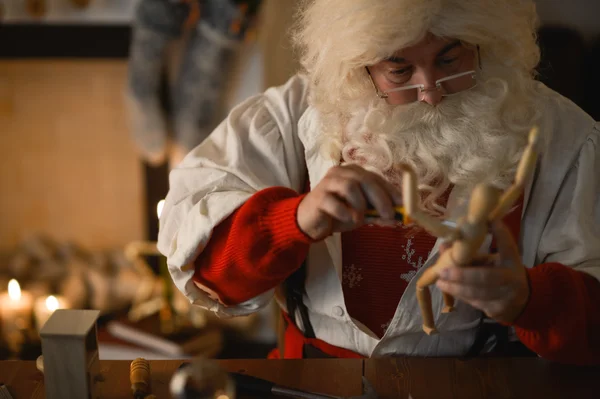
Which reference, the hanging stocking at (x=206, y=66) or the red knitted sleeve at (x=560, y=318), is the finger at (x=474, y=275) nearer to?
the red knitted sleeve at (x=560, y=318)

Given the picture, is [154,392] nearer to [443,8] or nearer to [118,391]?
[118,391]

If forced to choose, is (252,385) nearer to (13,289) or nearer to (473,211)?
(473,211)

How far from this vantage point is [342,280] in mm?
1098

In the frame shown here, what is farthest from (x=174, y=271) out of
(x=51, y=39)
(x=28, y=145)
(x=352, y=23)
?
(x=28, y=145)

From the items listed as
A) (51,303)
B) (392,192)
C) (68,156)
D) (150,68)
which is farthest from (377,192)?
(68,156)

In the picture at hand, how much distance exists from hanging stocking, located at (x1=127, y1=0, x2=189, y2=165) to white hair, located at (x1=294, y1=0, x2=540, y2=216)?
2.94 ft

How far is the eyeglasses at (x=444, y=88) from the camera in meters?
0.96

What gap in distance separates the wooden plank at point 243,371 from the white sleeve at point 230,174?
157 mm

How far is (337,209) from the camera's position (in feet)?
2.67

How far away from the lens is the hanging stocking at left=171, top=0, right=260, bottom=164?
1791mm

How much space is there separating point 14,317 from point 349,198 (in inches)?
A: 63.3

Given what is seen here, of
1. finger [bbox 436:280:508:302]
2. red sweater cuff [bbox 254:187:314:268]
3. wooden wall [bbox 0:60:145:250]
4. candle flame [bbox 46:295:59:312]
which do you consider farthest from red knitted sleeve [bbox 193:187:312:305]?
wooden wall [bbox 0:60:145:250]

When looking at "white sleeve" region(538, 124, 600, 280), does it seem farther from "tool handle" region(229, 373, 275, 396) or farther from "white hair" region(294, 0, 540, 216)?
"tool handle" region(229, 373, 275, 396)

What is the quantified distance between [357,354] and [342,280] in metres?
0.12
